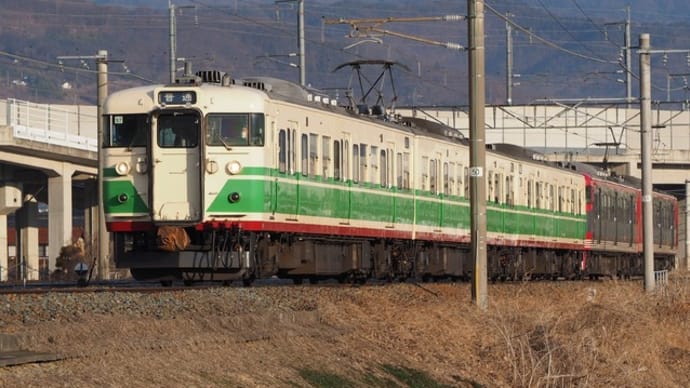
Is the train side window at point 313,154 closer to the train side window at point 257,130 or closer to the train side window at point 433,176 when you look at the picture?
the train side window at point 257,130

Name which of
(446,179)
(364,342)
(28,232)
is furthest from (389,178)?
(28,232)

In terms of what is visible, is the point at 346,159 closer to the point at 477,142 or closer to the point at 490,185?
the point at 477,142

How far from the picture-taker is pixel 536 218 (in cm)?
4081

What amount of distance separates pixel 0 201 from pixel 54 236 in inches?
99.8

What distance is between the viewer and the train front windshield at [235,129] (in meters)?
23.7

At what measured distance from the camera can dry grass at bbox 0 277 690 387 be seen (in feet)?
44.9

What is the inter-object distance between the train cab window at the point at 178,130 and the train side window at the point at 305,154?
2207 millimetres

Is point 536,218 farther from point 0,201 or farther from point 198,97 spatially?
point 0,201

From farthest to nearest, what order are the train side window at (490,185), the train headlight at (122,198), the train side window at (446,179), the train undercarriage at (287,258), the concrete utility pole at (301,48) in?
the concrete utility pole at (301,48)
the train side window at (490,185)
the train side window at (446,179)
the train headlight at (122,198)
the train undercarriage at (287,258)

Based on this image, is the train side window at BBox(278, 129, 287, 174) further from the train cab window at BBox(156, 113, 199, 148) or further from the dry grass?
the dry grass

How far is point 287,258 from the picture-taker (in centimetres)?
2534

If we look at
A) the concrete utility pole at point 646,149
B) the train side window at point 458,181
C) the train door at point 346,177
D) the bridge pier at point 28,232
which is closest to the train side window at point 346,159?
the train door at point 346,177

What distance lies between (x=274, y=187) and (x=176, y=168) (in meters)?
1.50

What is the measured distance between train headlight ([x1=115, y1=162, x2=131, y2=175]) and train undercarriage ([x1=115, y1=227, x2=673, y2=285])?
0.93 meters
